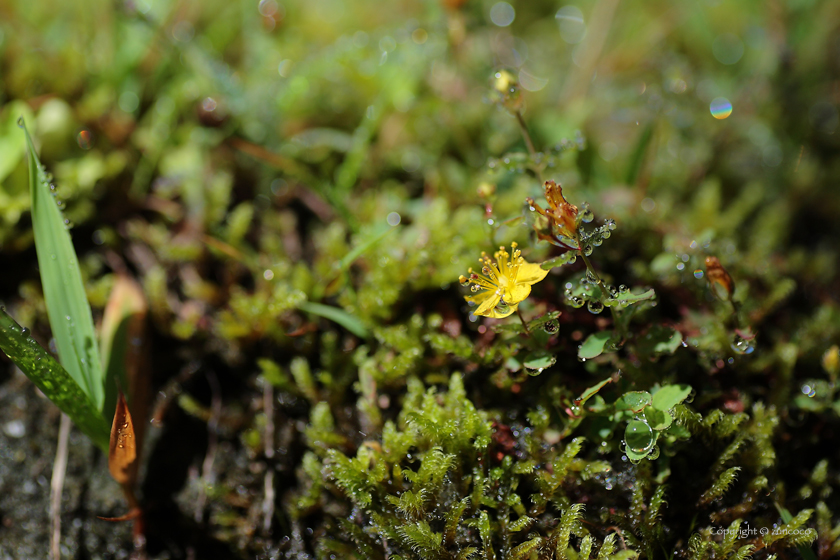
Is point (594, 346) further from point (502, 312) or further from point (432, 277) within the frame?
point (432, 277)

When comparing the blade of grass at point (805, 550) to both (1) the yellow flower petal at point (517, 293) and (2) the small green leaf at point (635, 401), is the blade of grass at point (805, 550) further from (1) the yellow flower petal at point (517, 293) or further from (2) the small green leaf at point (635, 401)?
(1) the yellow flower petal at point (517, 293)

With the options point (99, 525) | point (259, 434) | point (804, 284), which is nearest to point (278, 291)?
point (259, 434)

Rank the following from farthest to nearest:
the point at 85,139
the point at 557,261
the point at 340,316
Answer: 1. the point at 85,139
2. the point at 340,316
3. the point at 557,261

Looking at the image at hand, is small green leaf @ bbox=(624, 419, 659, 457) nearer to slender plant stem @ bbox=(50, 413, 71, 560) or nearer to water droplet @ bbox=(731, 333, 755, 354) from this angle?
water droplet @ bbox=(731, 333, 755, 354)

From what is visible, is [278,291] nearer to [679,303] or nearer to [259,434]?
[259,434]

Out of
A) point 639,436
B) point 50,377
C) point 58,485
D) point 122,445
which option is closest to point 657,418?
point 639,436
